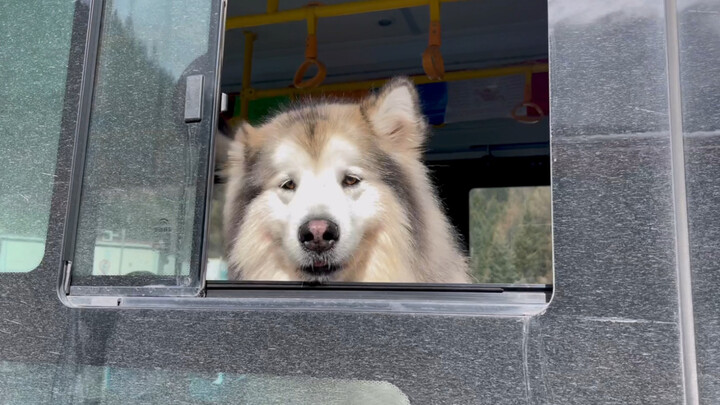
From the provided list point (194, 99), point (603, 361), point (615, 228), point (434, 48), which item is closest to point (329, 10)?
point (434, 48)

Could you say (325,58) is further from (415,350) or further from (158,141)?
(415,350)

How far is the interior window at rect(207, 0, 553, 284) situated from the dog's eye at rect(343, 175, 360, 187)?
1.08 metres

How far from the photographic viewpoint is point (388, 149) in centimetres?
242

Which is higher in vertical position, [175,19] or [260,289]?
[175,19]

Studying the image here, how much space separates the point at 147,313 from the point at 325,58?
314 centimetres

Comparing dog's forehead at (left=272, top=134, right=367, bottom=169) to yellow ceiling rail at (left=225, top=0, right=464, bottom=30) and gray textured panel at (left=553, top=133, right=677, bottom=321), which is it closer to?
yellow ceiling rail at (left=225, top=0, right=464, bottom=30)

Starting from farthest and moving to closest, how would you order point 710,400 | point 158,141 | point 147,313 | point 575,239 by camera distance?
point 158,141, point 147,313, point 575,239, point 710,400

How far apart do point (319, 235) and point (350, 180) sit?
321 mm

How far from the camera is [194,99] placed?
1416 millimetres

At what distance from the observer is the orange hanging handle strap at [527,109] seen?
152 inches

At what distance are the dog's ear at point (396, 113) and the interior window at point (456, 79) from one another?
32.8 inches

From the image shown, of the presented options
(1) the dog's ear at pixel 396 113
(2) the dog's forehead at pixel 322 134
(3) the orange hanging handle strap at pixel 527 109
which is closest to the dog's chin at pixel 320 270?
(2) the dog's forehead at pixel 322 134

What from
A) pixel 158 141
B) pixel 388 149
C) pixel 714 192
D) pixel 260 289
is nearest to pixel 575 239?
pixel 714 192

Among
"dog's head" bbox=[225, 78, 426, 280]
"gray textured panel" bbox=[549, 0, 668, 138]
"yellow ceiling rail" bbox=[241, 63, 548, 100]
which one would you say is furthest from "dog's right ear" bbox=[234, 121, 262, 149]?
"gray textured panel" bbox=[549, 0, 668, 138]
